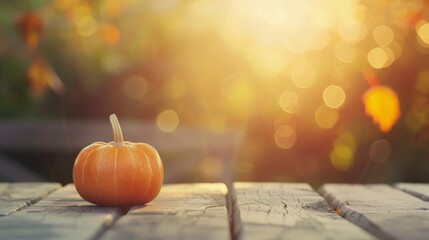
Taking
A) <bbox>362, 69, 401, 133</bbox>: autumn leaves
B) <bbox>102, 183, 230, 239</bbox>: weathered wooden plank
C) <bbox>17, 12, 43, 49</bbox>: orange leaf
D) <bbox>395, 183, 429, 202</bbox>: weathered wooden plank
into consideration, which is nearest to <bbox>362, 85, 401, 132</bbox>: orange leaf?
<bbox>362, 69, 401, 133</bbox>: autumn leaves

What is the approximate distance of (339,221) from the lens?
1.95 metres

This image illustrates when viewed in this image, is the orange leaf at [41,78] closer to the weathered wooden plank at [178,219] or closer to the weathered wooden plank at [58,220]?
the weathered wooden plank at [178,219]

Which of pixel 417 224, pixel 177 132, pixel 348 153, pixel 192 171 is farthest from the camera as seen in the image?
pixel 192 171

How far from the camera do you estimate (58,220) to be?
1920 millimetres

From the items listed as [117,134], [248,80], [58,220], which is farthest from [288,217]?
[248,80]

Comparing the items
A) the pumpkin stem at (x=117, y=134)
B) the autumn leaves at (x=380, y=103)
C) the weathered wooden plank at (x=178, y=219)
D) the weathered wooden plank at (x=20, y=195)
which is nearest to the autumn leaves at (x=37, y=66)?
the autumn leaves at (x=380, y=103)

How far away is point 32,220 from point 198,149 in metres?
3.41

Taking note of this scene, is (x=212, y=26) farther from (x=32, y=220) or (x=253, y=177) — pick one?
(x=32, y=220)

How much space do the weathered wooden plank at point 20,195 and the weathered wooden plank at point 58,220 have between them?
3 cm

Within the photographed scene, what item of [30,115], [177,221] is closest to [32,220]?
[177,221]

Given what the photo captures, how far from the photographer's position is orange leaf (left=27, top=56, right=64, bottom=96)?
5902 mm

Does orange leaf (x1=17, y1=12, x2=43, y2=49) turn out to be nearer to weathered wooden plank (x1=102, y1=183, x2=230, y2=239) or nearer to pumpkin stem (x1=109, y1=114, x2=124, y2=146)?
weathered wooden plank (x1=102, y1=183, x2=230, y2=239)

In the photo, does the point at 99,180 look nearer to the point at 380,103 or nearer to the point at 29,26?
the point at 29,26

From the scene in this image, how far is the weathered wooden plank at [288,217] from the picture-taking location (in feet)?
5.62
